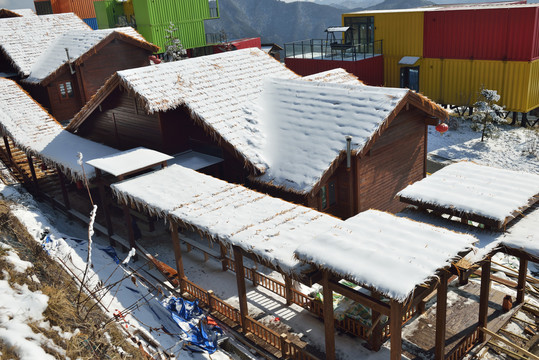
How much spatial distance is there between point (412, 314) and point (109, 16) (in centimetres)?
4776

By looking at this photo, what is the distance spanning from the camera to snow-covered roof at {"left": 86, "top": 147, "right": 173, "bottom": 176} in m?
16.1

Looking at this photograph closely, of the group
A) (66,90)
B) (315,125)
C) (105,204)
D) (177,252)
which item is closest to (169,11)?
(66,90)

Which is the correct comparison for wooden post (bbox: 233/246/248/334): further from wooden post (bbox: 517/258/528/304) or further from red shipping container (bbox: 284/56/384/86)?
red shipping container (bbox: 284/56/384/86)

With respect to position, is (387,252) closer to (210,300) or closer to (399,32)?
(210,300)

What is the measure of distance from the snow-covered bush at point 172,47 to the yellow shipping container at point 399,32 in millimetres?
17309

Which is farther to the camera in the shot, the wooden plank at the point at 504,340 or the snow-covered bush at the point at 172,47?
the snow-covered bush at the point at 172,47

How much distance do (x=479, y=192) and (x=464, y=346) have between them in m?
4.07

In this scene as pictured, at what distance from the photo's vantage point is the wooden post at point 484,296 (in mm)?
11750

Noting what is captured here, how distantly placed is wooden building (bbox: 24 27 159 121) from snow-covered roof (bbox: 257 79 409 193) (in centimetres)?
1385

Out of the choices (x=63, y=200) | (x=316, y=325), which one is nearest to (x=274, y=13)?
(x=63, y=200)

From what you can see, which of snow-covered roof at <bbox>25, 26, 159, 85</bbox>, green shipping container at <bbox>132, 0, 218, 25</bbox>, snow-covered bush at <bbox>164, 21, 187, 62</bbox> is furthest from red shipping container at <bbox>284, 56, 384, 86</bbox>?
green shipping container at <bbox>132, 0, 218, 25</bbox>

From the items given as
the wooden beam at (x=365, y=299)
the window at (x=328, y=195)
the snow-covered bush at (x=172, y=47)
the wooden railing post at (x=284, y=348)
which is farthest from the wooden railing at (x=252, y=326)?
the snow-covered bush at (x=172, y=47)

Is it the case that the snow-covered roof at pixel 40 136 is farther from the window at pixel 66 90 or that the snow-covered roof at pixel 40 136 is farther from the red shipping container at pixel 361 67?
the red shipping container at pixel 361 67

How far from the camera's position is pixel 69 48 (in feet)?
Answer: 93.2
